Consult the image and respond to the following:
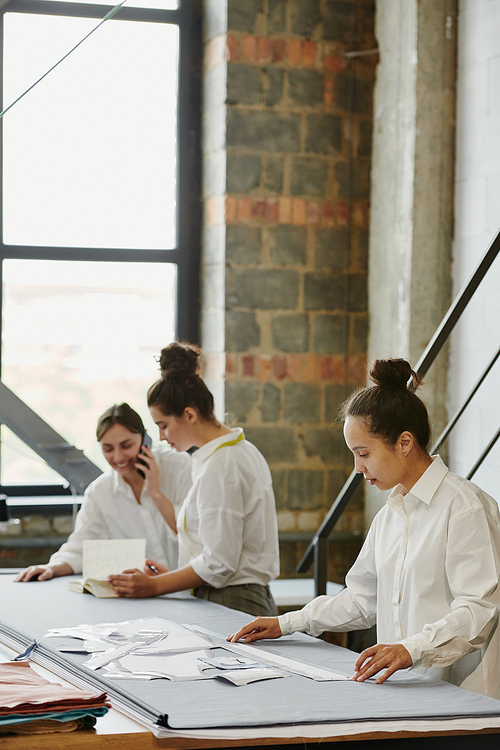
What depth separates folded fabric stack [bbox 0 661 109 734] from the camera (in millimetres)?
1409

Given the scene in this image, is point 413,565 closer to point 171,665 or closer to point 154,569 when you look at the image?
point 171,665

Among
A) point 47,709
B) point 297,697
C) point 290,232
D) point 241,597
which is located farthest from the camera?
point 290,232

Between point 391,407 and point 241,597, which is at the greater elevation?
point 391,407

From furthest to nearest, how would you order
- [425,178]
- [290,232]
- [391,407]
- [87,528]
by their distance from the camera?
[290,232]
[425,178]
[87,528]
[391,407]

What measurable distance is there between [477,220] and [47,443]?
1.86 m

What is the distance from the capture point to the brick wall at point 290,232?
4.18m

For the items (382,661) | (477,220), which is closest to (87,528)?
(382,661)

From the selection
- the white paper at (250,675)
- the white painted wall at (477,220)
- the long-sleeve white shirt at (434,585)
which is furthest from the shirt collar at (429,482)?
the white painted wall at (477,220)

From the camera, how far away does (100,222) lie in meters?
4.34

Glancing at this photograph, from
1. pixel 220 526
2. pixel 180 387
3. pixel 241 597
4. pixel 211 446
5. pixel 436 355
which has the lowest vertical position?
pixel 241 597

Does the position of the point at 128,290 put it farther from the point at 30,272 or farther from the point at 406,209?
the point at 406,209

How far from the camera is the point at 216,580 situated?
8.58 ft

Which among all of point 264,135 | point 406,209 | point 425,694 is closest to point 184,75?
point 264,135

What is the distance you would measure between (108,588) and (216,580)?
0.29m
